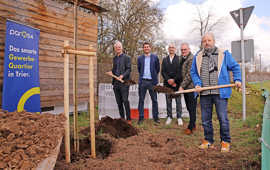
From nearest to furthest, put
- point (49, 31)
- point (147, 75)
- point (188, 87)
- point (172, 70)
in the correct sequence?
point (188, 87), point (172, 70), point (147, 75), point (49, 31)

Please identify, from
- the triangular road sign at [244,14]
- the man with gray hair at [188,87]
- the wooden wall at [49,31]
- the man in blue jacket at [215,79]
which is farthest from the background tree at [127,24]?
the man in blue jacket at [215,79]

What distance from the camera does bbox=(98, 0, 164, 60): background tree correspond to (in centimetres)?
1498

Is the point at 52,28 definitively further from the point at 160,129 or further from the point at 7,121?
the point at 7,121

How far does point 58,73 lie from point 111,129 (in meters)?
3.27

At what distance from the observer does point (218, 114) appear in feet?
12.9

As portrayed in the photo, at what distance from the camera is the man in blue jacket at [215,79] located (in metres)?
3.85

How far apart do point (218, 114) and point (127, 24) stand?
1237 centimetres

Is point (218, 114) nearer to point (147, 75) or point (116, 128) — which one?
point (116, 128)

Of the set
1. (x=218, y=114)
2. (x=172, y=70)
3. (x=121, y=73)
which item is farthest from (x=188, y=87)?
(x=121, y=73)

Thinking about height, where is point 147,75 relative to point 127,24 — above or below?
below

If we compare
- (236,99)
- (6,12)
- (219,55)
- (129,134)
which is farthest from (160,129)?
(236,99)

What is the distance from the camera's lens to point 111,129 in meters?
5.02

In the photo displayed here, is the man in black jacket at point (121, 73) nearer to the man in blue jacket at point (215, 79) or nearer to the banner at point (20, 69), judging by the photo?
the banner at point (20, 69)

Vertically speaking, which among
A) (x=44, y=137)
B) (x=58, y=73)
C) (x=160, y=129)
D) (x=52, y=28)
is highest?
(x=52, y=28)
